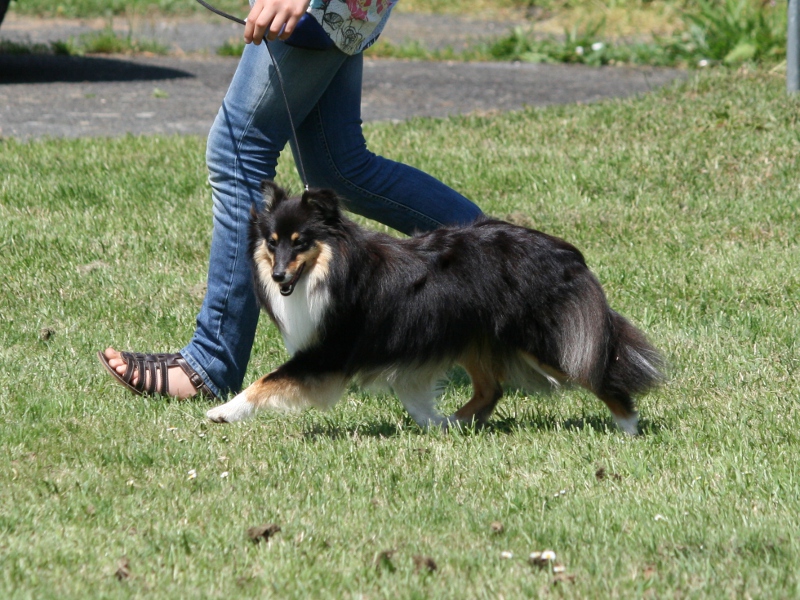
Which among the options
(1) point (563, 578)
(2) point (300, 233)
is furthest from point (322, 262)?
(1) point (563, 578)

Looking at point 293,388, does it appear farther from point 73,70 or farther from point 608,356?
point 73,70

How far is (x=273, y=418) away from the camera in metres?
4.44

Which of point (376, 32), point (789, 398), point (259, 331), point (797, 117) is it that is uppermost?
point (376, 32)

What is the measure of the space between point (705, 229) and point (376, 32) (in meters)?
3.34

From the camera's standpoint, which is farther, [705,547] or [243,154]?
[243,154]

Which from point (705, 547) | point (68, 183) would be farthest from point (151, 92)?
point (705, 547)

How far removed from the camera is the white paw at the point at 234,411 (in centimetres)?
410

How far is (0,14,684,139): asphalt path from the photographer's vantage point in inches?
354

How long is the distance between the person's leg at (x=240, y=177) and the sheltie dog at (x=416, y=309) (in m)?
0.37

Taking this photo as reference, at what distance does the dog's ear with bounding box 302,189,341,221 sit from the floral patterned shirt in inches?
24.2

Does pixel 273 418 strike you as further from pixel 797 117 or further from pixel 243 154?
pixel 797 117

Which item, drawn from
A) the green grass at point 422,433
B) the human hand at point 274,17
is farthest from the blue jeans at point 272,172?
the green grass at point 422,433

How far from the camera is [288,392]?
13.3 feet

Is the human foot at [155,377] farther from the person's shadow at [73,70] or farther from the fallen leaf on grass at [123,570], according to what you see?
the person's shadow at [73,70]
